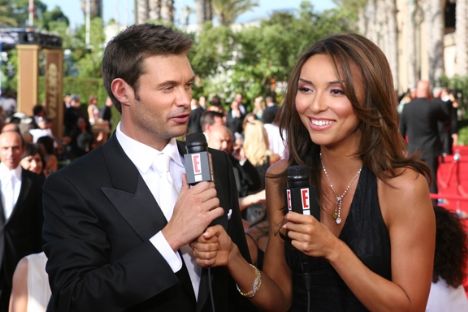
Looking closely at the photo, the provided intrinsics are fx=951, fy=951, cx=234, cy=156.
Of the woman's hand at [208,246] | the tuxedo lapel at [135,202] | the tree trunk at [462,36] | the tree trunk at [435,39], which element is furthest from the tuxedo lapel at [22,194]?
the tree trunk at [435,39]

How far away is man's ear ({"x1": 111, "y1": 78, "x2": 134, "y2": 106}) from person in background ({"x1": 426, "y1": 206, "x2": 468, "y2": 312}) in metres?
1.91

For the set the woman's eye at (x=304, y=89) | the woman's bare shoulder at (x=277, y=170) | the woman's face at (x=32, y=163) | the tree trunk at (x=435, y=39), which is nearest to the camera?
the woman's eye at (x=304, y=89)

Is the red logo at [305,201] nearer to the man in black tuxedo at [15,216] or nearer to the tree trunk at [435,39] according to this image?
the man in black tuxedo at [15,216]

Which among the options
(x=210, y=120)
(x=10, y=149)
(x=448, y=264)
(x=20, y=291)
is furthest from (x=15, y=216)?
(x=448, y=264)

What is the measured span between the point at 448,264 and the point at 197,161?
205cm

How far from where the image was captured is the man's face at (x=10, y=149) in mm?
8039

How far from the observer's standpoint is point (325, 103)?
3.39 metres

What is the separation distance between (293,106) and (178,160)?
499mm

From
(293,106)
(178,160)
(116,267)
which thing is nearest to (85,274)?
(116,267)

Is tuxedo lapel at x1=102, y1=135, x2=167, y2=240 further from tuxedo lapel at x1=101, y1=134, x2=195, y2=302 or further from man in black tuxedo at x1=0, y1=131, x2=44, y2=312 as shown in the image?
man in black tuxedo at x1=0, y1=131, x2=44, y2=312

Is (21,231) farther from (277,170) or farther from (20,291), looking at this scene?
(277,170)

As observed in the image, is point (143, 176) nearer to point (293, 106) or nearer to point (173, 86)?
point (173, 86)

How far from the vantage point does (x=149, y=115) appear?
3.42 meters

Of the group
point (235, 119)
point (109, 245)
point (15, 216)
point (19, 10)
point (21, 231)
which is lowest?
point (21, 231)
